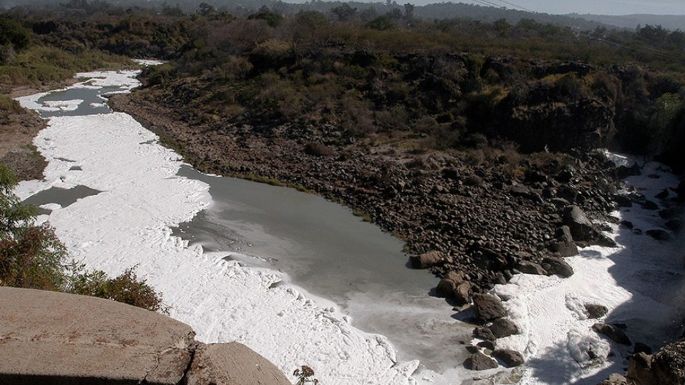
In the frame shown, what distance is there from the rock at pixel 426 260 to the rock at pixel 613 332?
419 cm

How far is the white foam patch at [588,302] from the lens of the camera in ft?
36.3

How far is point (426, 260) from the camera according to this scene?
1463cm

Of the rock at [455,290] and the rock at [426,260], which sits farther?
the rock at [426,260]

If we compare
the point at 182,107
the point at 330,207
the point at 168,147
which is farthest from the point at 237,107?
the point at 330,207

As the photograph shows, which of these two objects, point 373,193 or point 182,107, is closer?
point 373,193

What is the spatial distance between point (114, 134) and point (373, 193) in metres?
14.6

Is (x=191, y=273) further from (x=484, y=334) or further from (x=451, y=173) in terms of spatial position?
(x=451, y=173)

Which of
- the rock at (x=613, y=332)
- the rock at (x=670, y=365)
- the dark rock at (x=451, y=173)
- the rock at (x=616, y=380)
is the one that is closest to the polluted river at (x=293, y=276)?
the rock at (x=613, y=332)

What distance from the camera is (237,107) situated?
29.9m

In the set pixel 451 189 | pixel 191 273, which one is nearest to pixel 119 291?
pixel 191 273

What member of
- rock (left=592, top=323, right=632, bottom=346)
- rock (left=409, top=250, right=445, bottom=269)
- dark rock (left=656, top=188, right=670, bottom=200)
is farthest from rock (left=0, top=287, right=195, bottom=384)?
dark rock (left=656, top=188, right=670, bottom=200)

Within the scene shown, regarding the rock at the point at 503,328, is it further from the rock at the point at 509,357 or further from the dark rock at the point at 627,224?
the dark rock at the point at 627,224

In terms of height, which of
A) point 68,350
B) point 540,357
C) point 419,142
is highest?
point 68,350

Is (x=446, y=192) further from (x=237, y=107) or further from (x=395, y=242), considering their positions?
(x=237, y=107)
